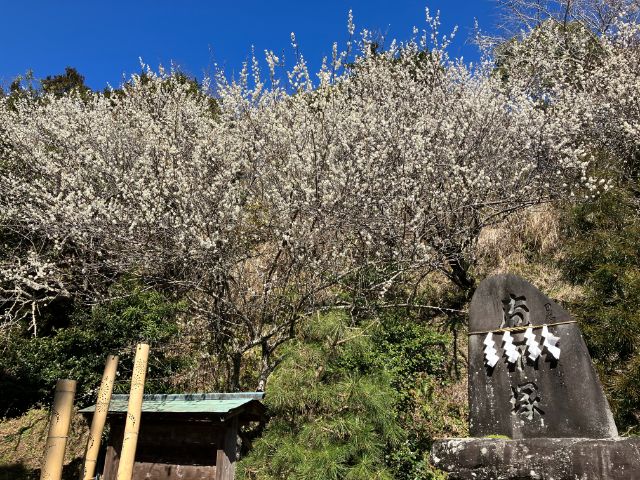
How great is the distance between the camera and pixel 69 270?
10359mm

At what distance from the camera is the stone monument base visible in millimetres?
2861


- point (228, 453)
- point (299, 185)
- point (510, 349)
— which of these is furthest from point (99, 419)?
point (299, 185)

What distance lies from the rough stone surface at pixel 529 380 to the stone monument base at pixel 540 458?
0.35 m

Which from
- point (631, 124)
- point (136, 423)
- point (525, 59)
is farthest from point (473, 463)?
point (525, 59)

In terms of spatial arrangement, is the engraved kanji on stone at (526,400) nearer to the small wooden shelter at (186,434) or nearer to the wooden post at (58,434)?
the small wooden shelter at (186,434)

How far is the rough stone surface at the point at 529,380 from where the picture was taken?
341 centimetres

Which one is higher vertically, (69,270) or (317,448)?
(69,270)

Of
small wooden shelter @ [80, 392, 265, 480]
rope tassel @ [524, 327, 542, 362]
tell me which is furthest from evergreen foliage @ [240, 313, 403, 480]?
rope tassel @ [524, 327, 542, 362]

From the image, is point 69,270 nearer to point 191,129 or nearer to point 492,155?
point 191,129

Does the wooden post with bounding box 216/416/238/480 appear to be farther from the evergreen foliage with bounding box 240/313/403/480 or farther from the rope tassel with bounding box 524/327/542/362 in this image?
the rope tassel with bounding box 524/327/542/362

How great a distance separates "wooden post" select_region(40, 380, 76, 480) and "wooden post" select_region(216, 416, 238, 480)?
179 cm

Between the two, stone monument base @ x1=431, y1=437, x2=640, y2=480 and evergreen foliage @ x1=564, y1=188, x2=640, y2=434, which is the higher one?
evergreen foliage @ x1=564, y1=188, x2=640, y2=434

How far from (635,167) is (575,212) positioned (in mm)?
2528

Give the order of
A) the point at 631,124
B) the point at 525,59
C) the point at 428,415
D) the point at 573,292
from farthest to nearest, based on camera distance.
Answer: the point at 525,59 → the point at 631,124 → the point at 573,292 → the point at 428,415
